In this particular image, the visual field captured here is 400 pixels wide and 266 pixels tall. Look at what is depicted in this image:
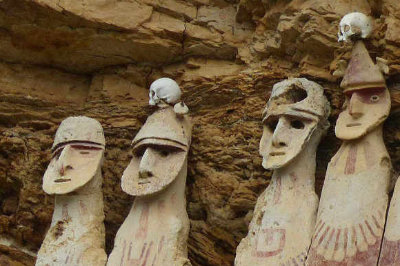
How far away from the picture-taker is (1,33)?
523cm

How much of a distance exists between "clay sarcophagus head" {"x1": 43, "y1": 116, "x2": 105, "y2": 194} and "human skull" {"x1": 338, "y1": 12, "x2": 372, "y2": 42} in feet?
3.71

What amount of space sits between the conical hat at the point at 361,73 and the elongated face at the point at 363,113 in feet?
0.08

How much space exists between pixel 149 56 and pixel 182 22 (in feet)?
0.71

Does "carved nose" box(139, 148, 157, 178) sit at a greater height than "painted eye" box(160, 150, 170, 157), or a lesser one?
lesser

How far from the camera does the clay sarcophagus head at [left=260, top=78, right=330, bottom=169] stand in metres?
4.39

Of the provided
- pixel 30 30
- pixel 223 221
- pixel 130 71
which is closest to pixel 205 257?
pixel 223 221

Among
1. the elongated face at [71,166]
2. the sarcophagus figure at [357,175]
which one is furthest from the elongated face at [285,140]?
the elongated face at [71,166]

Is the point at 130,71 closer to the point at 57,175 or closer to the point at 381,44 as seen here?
the point at 57,175

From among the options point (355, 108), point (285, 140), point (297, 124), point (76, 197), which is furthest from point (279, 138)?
point (76, 197)

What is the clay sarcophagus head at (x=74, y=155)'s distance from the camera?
4.66m

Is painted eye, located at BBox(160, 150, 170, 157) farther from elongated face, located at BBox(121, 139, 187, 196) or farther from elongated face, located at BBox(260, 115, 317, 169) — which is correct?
elongated face, located at BBox(260, 115, 317, 169)

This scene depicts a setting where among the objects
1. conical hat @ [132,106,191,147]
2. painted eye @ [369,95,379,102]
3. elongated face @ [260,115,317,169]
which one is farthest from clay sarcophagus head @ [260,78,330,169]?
conical hat @ [132,106,191,147]

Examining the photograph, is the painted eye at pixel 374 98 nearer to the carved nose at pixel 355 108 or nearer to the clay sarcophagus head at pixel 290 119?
the carved nose at pixel 355 108

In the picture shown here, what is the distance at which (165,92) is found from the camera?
15.8ft
